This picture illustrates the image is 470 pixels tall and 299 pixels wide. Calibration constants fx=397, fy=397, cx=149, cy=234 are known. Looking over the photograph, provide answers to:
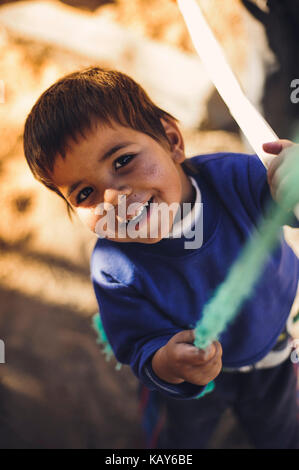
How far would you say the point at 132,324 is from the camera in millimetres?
554

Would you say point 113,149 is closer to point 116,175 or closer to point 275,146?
point 116,175

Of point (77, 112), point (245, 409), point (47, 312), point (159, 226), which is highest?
point (77, 112)

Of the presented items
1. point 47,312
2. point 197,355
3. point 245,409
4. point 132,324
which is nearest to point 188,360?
point 197,355

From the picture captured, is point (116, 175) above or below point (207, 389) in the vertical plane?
above

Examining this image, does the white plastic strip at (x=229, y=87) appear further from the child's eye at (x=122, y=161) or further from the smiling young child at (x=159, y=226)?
the child's eye at (x=122, y=161)

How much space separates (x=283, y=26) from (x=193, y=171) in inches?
25.6

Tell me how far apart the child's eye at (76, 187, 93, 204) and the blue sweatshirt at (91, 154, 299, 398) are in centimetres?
11

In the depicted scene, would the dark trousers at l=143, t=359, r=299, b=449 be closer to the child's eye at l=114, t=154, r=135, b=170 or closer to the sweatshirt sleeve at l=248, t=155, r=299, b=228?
the sweatshirt sleeve at l=248, t=155, r=299, b=228

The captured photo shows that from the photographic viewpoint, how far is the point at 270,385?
717 millimetres

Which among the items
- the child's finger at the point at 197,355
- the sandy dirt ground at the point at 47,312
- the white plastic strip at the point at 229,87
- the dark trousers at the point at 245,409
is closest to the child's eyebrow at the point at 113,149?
the white plastic strip at the point at 229,87

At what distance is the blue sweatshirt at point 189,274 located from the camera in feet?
1.80

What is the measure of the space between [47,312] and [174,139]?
2.76ft

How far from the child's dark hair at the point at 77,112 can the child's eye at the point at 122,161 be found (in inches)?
1.8

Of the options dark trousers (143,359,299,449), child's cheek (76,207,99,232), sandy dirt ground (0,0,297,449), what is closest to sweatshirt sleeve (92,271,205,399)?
child's cheek (76,207,99,232)
